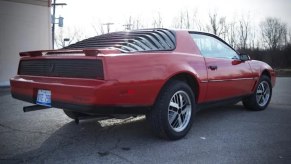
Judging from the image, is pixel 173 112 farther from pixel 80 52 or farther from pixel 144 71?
pixel 80 52

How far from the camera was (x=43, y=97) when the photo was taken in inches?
138

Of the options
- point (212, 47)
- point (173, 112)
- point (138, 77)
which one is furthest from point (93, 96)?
point (212, 47)

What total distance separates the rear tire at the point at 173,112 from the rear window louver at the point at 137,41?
0.51 m

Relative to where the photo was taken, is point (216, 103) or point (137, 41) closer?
point (137, 41)

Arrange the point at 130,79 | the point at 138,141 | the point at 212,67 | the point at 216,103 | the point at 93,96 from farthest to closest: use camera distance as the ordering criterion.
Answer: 1. the point at 216,103
2. the point at 212,67
3. the point at 138,141
4. the point at 130,79
5. the point at 93,96

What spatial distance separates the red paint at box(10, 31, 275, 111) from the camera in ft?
10.1

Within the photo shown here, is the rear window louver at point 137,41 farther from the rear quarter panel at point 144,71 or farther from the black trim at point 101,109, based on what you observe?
the black trim at point 101,109

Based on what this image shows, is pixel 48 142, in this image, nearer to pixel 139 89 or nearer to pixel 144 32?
pixel 139 89

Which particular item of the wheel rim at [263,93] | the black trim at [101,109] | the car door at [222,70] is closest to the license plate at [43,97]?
the black trim at [101,109]

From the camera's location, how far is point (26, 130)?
4266mm

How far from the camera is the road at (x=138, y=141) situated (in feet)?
10.4

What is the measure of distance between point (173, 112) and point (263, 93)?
282cm

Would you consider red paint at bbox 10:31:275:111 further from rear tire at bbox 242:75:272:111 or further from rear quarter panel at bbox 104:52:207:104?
rear tire at bbox 242:75:272:111

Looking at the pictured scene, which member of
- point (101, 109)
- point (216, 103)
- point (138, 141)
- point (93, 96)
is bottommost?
point (138, 141)
